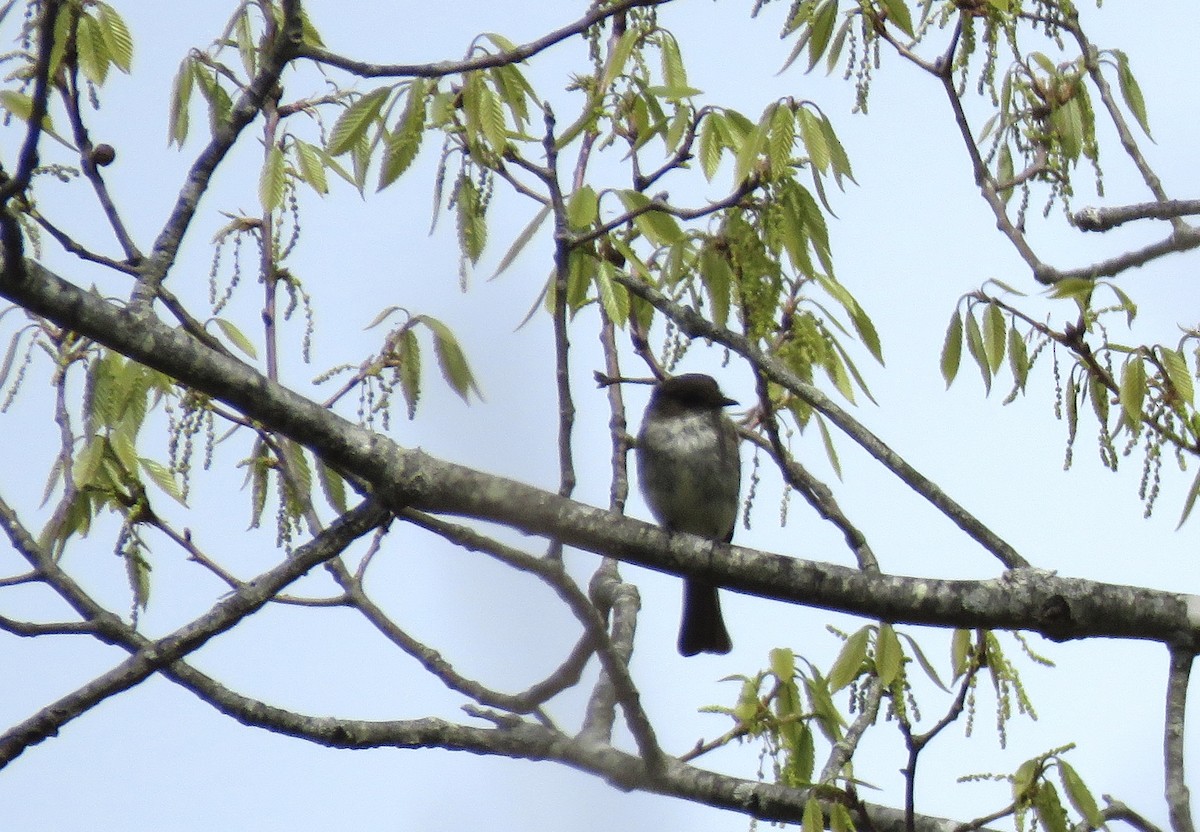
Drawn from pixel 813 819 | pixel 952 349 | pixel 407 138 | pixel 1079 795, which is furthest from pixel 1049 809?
pixel 407 138

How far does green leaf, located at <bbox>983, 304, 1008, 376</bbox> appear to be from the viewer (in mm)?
3705

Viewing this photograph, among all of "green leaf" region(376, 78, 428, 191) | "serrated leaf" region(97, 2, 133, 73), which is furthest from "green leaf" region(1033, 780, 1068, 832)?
"serrated leaf" region(97, 2, 133, 73)

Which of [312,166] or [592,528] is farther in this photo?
[312,166]

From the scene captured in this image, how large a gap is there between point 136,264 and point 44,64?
0.54m

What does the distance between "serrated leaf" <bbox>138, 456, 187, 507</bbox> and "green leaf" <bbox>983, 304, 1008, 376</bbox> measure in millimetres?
2049

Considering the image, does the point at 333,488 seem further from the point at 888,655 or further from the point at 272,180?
the point at 888,655

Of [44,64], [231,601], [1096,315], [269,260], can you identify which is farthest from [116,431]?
[1096,315]

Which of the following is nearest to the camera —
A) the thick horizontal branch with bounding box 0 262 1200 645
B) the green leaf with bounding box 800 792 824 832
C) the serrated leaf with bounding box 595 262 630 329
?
the thick horizontal branch with bounding box 0 262 1200 645

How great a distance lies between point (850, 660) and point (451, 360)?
1.23m

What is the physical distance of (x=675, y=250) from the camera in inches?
154

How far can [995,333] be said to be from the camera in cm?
372

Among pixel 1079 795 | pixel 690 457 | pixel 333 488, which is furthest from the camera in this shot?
pixel 690 457

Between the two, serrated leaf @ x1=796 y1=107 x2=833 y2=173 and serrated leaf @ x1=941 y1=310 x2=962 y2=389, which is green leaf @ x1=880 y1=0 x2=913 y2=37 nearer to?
serrated leaf @ x1=796 y1=107 x2=833 y2=173

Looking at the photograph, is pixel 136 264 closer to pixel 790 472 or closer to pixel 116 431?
pixel 116 431
